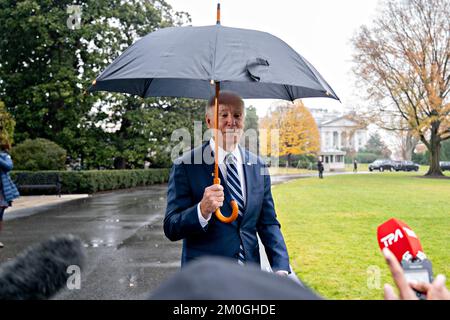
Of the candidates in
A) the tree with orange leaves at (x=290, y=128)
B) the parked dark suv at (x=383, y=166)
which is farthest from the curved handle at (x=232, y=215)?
the parked dark suv at (x=383, y=166)

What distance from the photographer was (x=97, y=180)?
802 inches

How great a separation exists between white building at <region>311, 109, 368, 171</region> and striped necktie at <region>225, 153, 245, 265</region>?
2906 inches

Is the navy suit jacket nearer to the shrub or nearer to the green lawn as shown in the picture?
the green lawn

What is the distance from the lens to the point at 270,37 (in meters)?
3.00

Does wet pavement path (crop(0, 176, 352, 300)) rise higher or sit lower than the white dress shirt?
lower

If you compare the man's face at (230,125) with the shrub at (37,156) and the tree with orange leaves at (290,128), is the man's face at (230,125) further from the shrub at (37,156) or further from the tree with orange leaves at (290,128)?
the tree with orange leaves at (290,128)

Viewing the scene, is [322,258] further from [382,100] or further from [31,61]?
[382,100]

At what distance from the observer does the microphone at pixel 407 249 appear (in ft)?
3.75

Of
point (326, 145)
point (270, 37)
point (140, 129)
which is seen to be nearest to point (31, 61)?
point (140, 129)

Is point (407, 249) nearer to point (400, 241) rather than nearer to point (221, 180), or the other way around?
point (400, 241)

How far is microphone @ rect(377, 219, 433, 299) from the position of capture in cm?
114

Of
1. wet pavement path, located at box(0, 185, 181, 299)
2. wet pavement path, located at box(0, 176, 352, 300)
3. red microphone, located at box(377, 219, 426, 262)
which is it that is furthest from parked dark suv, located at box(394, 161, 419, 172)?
red microphone, located at box(377, 219, 426, 262)

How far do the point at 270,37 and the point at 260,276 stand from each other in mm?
2577

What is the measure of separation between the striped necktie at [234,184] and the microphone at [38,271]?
1.58 metres
